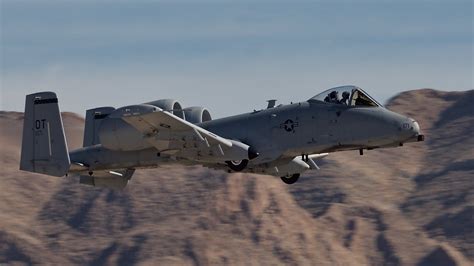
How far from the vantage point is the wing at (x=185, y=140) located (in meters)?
37.1

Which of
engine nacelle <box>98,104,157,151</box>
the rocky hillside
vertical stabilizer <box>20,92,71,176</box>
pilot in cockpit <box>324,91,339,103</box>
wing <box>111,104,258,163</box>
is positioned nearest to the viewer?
wing <box>111,104,258,163</box>

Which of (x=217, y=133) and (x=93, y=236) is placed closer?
(x=217, y=133)

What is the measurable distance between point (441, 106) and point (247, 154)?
80782 mm

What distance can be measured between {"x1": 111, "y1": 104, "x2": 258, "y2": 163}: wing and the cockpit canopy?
320cm

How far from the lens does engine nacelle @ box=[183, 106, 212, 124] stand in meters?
40.1

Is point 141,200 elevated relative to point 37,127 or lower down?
lower down

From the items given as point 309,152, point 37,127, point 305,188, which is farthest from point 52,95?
point 305,188

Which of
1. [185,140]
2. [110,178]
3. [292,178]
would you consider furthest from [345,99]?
[110,178]

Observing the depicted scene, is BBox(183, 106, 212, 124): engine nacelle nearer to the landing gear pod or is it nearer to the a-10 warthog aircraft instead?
the a-10 warthog aircraft

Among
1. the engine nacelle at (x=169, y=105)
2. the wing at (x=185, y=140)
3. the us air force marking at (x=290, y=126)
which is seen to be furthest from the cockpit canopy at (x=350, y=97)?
the engine nacelle at (x=169, y=105)

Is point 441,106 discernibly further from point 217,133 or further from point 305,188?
point 217,133

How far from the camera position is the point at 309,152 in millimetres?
38844

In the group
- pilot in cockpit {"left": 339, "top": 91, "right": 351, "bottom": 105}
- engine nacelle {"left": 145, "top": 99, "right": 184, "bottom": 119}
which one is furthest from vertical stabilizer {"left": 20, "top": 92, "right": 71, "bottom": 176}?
pilot in cockpit {"left": 339, "top": 91, "right": 351, "bottom": 105}

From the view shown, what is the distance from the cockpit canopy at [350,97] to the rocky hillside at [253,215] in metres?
48.3
